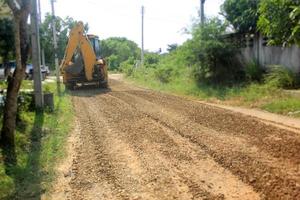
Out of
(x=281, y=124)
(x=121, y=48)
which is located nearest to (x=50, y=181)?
(x=281, y=124)

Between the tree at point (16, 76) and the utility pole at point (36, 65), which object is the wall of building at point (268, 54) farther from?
the tree at point (16, 76)

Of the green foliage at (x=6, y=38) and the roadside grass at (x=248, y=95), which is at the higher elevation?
the green foliage at (x=6, y=38)

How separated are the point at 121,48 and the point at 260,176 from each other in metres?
83.2

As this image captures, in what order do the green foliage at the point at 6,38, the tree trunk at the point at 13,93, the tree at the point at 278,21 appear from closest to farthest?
the tree trunk at the point at 13,93 → the tree at the point at 278,21 → the green foliage at the point at 6,38

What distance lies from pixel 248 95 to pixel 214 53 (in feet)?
14.1

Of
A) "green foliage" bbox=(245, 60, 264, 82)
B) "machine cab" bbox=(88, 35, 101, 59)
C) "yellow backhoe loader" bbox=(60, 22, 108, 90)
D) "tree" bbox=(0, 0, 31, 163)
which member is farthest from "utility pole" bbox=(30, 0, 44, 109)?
"machine cab" bbox=(88, 35, 101, 59)

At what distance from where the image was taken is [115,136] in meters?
10.2

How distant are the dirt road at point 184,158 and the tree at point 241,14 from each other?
8.16 m

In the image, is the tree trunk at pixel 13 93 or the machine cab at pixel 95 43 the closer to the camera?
the tree trunk at pixel 13 93

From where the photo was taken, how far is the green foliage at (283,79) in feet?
54.2

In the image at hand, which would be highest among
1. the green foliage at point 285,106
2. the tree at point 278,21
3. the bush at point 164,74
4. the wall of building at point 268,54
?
the tree at point 278,21

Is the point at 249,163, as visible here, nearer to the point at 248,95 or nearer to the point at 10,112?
the point at 10,112

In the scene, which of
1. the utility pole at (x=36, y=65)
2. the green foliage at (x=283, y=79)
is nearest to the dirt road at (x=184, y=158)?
the utility pole at (x=36, y=65)

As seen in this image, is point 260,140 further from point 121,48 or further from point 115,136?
point 121,48
